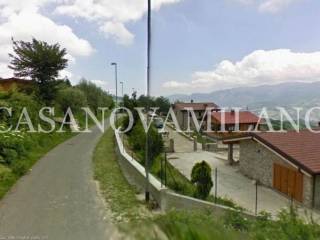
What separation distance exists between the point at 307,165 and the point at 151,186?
9299 mm

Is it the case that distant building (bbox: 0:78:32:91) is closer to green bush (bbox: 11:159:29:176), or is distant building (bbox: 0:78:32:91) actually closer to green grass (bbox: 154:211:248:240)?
green bush (bbox: 11:159:29:176)

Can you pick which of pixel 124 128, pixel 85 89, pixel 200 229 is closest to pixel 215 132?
pixel 124 128

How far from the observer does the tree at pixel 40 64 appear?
34500 mm

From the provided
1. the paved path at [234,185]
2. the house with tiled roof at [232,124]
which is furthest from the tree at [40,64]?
the house with tiled roof at [232,124]

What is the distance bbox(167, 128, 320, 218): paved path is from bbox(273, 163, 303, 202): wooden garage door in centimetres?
40

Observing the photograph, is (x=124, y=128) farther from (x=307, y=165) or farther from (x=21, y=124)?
(x=307, y=165)

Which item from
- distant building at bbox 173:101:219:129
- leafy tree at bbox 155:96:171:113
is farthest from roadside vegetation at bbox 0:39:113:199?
leafy tree at bbox 155:96:171:113

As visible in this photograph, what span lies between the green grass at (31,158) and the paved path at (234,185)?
8916mm

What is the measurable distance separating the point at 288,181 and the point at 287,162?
0.99 metres

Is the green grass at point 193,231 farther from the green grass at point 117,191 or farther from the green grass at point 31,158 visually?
the green grass at point 31,158

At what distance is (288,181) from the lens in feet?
58.2

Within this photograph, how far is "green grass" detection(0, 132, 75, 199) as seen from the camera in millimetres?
12403

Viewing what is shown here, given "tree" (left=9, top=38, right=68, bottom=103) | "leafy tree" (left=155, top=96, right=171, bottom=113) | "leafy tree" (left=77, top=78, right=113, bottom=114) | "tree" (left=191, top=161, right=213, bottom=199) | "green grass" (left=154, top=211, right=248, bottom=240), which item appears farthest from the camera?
"leafy tree" (left=155, top=96, right=171, bottom=113)

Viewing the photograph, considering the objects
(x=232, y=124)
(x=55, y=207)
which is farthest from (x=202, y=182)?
(x=232, y=124)
